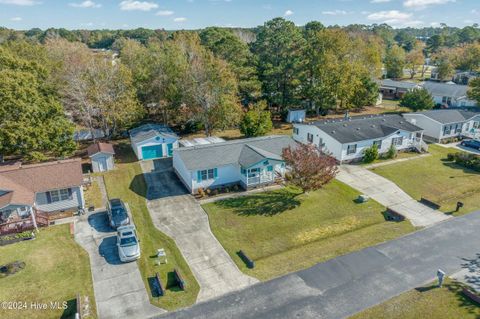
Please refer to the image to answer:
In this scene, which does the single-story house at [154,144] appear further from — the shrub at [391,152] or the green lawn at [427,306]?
the green lawn at [427,306]

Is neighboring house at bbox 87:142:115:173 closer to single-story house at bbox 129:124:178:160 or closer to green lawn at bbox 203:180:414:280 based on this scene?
single-story house at bbox 129:124:178:160

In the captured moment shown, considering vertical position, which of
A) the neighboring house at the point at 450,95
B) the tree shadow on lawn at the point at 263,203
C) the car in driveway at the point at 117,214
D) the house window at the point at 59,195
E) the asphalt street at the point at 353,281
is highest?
the neighboring house at the point at 450,95

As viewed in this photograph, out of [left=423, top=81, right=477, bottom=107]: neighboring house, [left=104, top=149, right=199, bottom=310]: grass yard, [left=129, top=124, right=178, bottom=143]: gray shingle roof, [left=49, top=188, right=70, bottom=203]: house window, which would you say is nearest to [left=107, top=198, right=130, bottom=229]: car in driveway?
[left=104, top=149, right=199, bottom=310]: grass yard

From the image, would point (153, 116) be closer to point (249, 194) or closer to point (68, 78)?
point (68, 78)

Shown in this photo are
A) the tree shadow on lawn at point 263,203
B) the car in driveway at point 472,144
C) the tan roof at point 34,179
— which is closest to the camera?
the tan roof at point 34,179

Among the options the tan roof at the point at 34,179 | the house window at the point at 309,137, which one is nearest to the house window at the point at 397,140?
the house window at the point at 309,137
